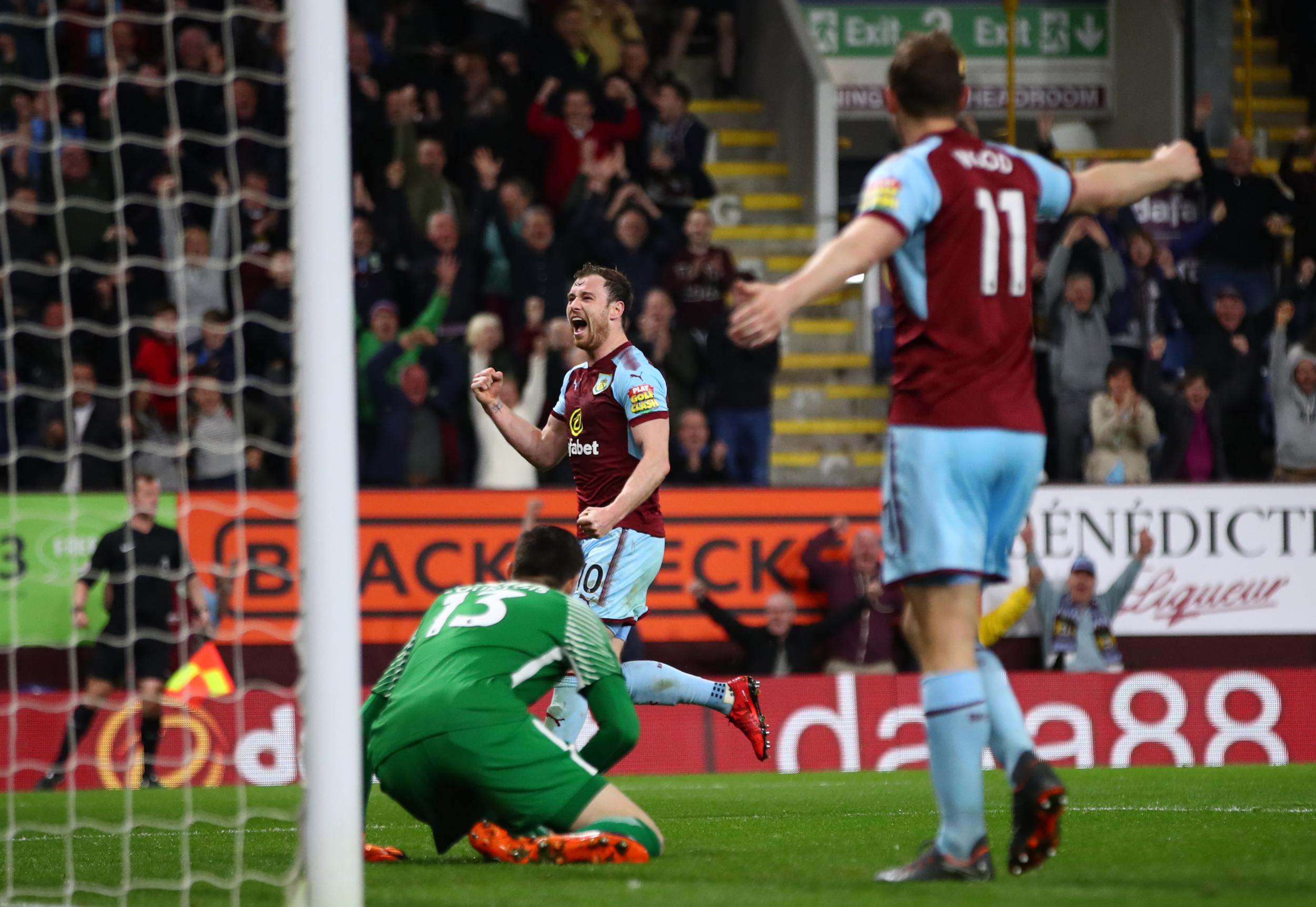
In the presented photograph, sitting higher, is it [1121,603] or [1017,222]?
[1017,222]

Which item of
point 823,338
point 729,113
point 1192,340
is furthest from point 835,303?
point 1192,340

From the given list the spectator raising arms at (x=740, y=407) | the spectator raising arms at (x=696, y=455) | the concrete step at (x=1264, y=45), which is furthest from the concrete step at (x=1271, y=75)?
the spectator raising arms at (x=696, y=455)

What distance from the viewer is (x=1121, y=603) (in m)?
13.2

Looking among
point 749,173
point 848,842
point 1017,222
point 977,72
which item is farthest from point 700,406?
point 1017,222

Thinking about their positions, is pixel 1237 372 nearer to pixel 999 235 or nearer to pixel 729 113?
pixel 729 113

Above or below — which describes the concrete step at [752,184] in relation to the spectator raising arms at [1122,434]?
above

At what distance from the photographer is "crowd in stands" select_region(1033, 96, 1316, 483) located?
13883mm

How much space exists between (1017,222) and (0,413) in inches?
389

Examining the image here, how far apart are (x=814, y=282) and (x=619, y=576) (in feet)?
9.98

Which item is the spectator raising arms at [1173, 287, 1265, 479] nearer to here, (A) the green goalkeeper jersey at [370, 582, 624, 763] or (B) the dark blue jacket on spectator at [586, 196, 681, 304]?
(B) the dark blue jacket on spectator at [586, 196, 681, 304]

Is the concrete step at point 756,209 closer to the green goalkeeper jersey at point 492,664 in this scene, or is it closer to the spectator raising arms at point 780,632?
the spectator raising arms at point 780,632

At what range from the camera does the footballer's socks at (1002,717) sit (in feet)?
16.0

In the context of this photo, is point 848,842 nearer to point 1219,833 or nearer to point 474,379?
point 1219,833

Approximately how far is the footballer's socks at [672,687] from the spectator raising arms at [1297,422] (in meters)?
7.83
